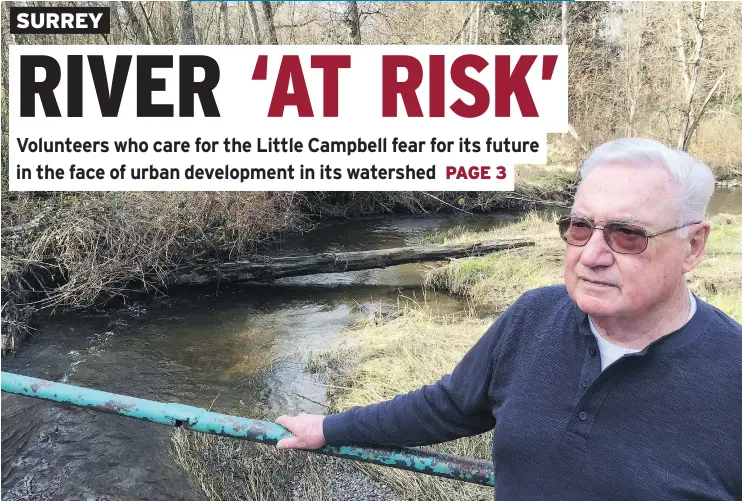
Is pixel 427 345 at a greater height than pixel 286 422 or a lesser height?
lesser

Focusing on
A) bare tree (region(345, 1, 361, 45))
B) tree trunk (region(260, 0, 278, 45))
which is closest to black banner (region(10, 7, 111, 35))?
tree trunk (region(260, 0, 278, 45))

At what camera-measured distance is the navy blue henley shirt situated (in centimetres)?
116

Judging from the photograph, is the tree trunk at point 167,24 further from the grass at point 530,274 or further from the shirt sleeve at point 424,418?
the shirt sleeve at point 424,418

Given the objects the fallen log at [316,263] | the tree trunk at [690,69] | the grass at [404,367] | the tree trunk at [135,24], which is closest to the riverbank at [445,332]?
the grass at [404,367]

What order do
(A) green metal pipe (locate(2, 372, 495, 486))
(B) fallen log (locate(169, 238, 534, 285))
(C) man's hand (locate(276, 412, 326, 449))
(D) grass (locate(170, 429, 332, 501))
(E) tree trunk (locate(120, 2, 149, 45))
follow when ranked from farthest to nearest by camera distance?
(E) tree trunk (locate(120, 2, 149, 45)), (B) fallen log (locate(169, 238, 534, 285)), (D) grass (locate(170, 429, 332, 501)), (C) man's hand (locate(276, 412, 326, 449)), (A) green metal pipe (locate(2, 372, 495, 486))

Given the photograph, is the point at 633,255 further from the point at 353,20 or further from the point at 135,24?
the point at 353,20

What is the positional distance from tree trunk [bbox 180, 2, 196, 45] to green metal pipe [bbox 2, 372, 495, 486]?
10.4 m

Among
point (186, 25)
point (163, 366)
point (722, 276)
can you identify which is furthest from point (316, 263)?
point (722, 276)

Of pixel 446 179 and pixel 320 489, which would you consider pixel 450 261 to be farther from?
pixel 320 489

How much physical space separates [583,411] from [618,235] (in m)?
0.39

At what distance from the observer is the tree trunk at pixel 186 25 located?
36.0 ft

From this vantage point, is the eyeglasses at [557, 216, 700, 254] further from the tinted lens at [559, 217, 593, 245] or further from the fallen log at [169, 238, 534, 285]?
the fallen log at [169, 238, 534, 285]

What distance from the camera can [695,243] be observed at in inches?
50.9

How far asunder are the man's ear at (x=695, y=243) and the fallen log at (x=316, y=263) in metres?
9.02
